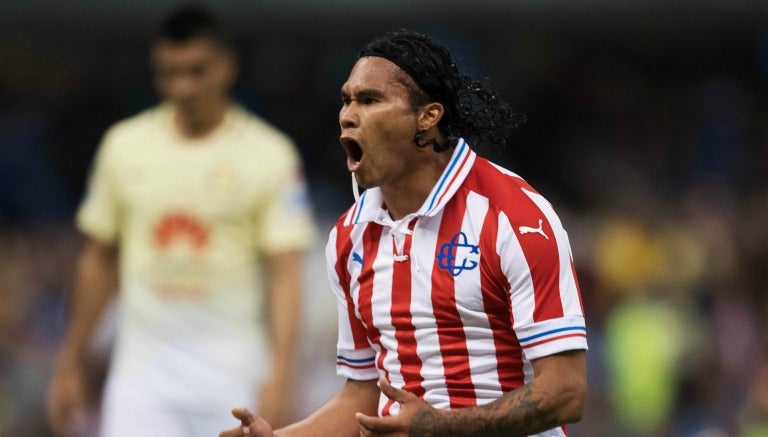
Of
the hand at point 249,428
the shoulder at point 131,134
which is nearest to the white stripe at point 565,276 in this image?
the hand at point 249,428

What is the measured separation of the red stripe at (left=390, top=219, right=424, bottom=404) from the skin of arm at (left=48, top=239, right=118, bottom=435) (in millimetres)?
3067

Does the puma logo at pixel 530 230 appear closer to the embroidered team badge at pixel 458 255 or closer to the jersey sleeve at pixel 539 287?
the jersey sleeve at pixel 539 287

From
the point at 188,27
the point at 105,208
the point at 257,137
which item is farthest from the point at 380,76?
the point at 105,208

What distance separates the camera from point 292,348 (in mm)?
6594

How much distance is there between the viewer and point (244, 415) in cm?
416

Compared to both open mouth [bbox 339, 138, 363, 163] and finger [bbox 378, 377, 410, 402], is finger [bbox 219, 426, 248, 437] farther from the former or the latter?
open mouth [bbox 339, 138, 363, 163]

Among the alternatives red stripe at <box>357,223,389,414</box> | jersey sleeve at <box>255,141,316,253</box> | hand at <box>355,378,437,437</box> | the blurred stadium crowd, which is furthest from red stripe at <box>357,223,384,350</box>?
the blurred stadium crowd

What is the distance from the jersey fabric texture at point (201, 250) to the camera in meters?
6.69

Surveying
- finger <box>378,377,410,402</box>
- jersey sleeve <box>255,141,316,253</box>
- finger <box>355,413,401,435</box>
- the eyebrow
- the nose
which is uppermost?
the eyebrow

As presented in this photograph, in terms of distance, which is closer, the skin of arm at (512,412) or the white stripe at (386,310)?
the skin of arm at (512,412)

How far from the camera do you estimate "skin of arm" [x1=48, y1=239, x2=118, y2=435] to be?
22.9ft

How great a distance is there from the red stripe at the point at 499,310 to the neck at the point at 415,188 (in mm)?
259

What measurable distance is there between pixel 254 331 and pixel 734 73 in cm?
833

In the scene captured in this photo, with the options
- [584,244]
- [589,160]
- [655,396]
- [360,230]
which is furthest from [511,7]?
[360,230]
